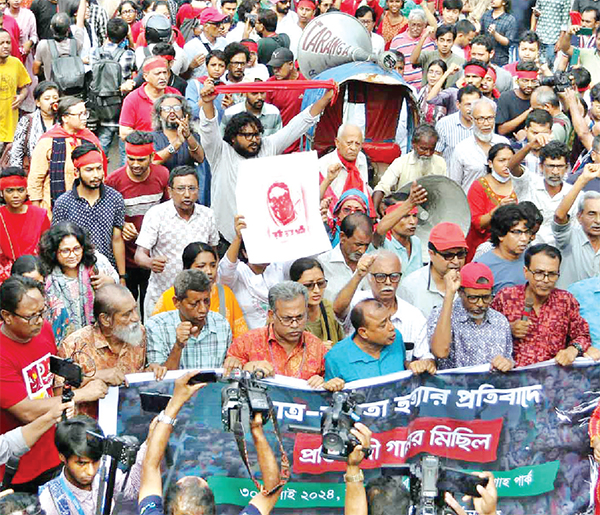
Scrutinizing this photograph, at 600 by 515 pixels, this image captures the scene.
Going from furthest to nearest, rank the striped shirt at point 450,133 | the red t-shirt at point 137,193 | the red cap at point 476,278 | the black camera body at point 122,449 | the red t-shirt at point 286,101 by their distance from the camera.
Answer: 1. the red t-shirt at point 286,101
2. the striped shirt at point 450,133
3. the red t-shirt at point 137,193
4. the red cap at point 476,278
5. the black camera body at point 122,449

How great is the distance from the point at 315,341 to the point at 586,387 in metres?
1.44

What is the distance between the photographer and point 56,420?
570 centimetres

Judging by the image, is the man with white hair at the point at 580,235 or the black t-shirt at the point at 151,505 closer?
the black t-shirt at the point at 151,505

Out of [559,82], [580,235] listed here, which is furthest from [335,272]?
[559,82]

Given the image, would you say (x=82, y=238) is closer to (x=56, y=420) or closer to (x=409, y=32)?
(x=56, y=420)

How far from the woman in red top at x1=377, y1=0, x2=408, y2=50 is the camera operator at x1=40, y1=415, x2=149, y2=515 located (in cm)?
1023

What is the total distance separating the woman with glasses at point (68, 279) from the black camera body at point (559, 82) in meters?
4.90

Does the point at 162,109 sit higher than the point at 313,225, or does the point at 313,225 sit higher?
the point at 162,109

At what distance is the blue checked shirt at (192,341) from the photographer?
652 centimetres

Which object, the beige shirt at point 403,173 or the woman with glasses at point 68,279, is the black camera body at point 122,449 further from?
the beige shirt at point 403,173

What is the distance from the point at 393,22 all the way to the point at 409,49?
5.03 ft

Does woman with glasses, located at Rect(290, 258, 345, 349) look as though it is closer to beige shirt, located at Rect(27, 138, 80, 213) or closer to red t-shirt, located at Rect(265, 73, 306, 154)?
beige shirt, located at Rect(27, 138, 80, 213)

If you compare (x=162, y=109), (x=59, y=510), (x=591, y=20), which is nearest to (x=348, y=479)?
(x=59, y=510)

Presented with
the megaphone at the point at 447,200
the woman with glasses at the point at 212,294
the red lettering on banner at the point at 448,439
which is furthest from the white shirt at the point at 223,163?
the red lettering on banner at the point at 448,439
